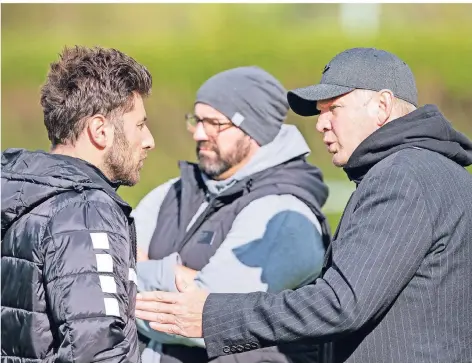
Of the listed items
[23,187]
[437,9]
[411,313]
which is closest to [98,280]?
[23,187]

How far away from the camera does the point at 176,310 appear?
259cm

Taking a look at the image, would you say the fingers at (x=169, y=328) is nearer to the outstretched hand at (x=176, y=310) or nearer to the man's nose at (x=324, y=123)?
the outstretched hand at (x=176, y=310)

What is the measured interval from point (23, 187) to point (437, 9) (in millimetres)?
9693

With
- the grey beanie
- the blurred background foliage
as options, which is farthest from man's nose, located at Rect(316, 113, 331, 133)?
the blurred background foliage

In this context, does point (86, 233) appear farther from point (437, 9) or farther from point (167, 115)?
point (437, 9)

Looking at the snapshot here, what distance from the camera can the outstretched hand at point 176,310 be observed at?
256 cm

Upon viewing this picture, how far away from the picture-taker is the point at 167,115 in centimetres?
1012

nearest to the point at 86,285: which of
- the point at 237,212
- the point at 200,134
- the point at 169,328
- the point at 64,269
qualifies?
the point at 64,269

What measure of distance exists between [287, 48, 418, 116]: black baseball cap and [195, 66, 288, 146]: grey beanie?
1145mm

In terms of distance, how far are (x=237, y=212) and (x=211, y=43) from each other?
8085 mm

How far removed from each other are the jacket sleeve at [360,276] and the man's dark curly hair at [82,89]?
2.34 feet

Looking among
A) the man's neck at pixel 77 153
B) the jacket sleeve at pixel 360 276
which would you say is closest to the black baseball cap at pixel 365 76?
the jacket sleeve at pixel 360 276

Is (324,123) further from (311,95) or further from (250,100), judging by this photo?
(250,100)

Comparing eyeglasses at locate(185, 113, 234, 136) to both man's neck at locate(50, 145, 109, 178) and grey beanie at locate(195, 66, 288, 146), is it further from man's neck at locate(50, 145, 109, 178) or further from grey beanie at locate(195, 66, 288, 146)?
man's neck at locate(50, 145, 109, 178)
